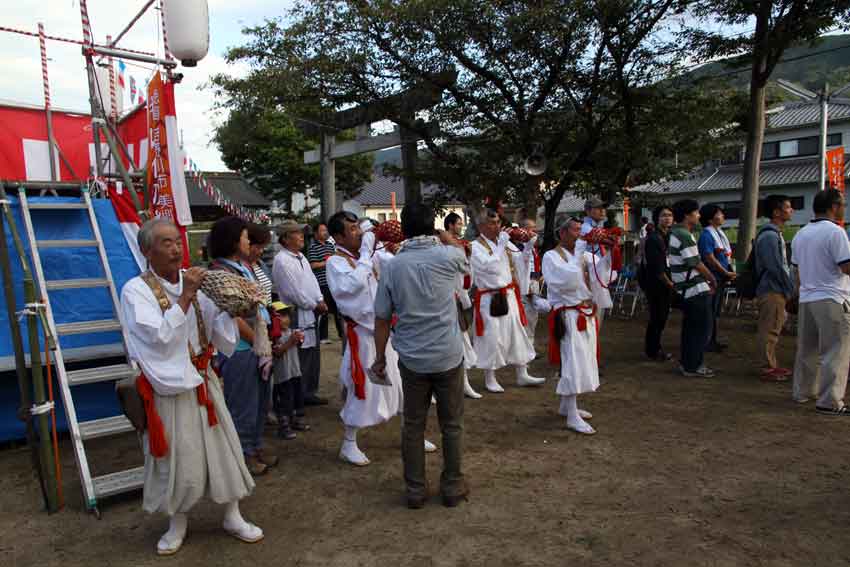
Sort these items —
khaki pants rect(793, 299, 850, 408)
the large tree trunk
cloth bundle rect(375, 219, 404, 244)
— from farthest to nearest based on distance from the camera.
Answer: the large tree trunk, khaki pants rect(793, 299, 850, 408), cloth bundle rect(375, 219, 404, 244)

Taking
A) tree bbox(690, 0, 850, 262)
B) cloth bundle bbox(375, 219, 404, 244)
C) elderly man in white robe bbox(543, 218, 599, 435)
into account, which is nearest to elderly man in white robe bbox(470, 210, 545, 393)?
elderly man in white robe bbox(543, 218, 599, 435)

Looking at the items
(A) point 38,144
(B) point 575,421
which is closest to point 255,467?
(B) point 575,421

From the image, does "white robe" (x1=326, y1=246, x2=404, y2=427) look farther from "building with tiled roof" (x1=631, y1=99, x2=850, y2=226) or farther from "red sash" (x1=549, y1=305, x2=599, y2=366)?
"building with tiled roof" (x1=631, y1=99, x2=850, y2=226)

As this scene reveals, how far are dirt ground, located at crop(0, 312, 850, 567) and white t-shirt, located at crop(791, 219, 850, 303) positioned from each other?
111 centimetres

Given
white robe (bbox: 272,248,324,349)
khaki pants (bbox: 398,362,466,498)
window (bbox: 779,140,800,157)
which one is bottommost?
khaki pants (bbox: 398,362,466,498)

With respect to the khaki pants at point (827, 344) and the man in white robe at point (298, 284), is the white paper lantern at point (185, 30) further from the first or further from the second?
the khaki pants at point (827, 344)

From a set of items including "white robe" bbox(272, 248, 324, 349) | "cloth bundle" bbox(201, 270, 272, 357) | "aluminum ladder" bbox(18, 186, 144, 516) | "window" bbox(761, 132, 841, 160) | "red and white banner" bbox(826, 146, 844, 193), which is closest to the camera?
"cloth bundle" bbox(201, 270, 272, 357)

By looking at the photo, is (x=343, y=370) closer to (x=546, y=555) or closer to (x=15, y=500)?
(x=546, y=555)

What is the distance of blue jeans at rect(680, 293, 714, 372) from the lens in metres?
6.54

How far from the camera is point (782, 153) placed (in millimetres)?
31891

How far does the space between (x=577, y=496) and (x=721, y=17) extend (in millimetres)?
9258

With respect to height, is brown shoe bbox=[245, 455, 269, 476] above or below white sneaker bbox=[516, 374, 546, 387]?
below

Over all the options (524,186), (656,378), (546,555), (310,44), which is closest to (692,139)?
(524,186)

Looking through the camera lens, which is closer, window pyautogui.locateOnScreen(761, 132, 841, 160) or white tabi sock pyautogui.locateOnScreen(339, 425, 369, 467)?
white tabi sock pyautogui.locateOnScreen(339, 425, 369, 467)
